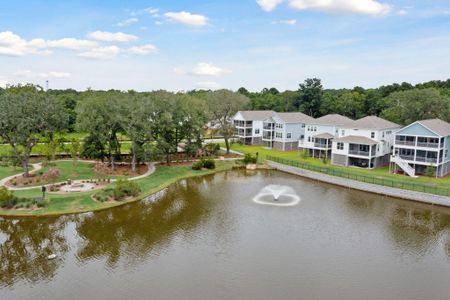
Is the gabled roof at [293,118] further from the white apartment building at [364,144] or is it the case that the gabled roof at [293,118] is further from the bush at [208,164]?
the bush at [208,164]

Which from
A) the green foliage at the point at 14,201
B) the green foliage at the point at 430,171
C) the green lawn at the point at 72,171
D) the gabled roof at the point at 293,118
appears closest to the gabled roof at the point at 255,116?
the gabled roof at the point at 293,118

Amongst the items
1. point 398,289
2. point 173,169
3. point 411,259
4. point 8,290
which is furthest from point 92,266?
point 173,169

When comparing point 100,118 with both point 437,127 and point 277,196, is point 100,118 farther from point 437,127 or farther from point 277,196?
point 437,127

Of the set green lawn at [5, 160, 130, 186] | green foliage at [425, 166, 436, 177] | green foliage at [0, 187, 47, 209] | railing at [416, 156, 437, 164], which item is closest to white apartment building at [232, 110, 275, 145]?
railing at [416, 156, 437, 164]

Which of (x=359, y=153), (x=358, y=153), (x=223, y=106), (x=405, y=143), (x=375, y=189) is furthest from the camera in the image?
(x=223, y=106)

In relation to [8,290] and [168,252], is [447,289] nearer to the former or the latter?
[168,252]

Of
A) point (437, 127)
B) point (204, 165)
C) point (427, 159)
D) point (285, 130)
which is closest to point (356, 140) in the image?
point (427, 159)
